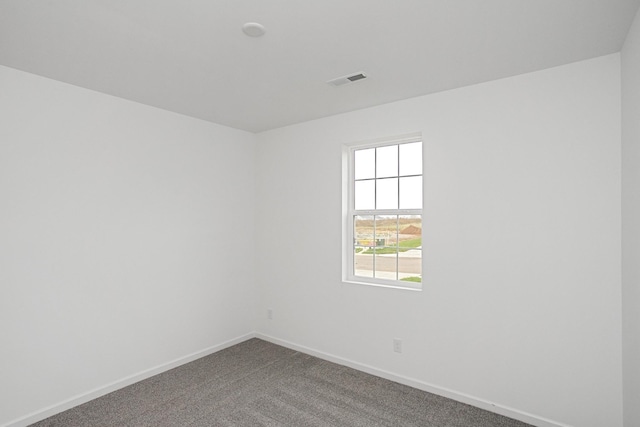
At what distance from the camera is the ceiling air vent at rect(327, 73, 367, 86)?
2734 millimetres

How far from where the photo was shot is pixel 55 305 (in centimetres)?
282

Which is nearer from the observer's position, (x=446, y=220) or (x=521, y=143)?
(x=521, y=143)

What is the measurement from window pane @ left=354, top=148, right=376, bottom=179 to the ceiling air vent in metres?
1.01

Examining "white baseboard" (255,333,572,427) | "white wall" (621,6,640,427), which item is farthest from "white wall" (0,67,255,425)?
"white wall" (621,6,640,427)

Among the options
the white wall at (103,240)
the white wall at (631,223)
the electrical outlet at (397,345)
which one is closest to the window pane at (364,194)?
the electrical outlet at (397,345)

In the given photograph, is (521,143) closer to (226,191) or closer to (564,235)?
(564,235)

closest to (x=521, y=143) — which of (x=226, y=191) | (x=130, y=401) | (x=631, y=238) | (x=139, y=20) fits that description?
(x=631, y=238)

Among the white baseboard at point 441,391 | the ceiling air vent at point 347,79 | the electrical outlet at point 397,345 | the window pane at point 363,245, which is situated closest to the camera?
the white baseboard at point 441,391

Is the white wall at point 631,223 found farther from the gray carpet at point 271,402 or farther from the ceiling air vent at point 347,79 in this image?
the ceiling air vent at point 347,79

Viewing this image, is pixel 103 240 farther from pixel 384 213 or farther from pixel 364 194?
pixel 384 213

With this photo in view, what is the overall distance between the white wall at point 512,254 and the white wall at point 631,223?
0.39 feet

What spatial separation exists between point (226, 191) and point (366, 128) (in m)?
1.85

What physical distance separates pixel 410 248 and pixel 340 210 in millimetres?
844

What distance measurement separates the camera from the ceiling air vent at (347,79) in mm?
2734
